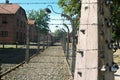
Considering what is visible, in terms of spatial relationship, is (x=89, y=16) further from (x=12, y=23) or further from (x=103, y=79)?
(x=12, y=23)

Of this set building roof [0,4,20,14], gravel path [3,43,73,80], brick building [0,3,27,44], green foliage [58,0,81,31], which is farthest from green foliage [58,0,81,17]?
building roof [0,4,20,14]

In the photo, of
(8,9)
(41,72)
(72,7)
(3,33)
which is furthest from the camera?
(8,9)

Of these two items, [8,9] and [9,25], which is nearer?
[9,25]

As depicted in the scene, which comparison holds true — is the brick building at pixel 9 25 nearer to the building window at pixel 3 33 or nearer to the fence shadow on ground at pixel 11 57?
the building window at pixel 3 33

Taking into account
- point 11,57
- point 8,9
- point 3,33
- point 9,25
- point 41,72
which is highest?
point 8,9

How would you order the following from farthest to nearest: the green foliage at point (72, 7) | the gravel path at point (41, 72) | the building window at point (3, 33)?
1. the building window at point (3, 33)
2. the green foliage at point (72, 7)
3. the gravel path at point (41, 72)

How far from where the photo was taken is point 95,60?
4.54 meters

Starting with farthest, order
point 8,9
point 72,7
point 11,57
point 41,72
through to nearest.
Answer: point 8,9
point 11,57
point 72,7
point 41,72

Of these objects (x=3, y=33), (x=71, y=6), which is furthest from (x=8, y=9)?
(x=71, y=6)

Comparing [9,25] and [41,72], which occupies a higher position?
[9,25]

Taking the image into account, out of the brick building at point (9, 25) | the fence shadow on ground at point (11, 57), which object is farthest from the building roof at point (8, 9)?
the fence shadow on ground at point (11, 57)

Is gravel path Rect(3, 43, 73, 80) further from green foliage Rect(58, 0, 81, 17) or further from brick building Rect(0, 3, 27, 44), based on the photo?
brick building Rect(0, 3, 27, 44)

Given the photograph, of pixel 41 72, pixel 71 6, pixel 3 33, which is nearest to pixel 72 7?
pixel 71 6

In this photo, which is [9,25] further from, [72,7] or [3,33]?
[72,7]
